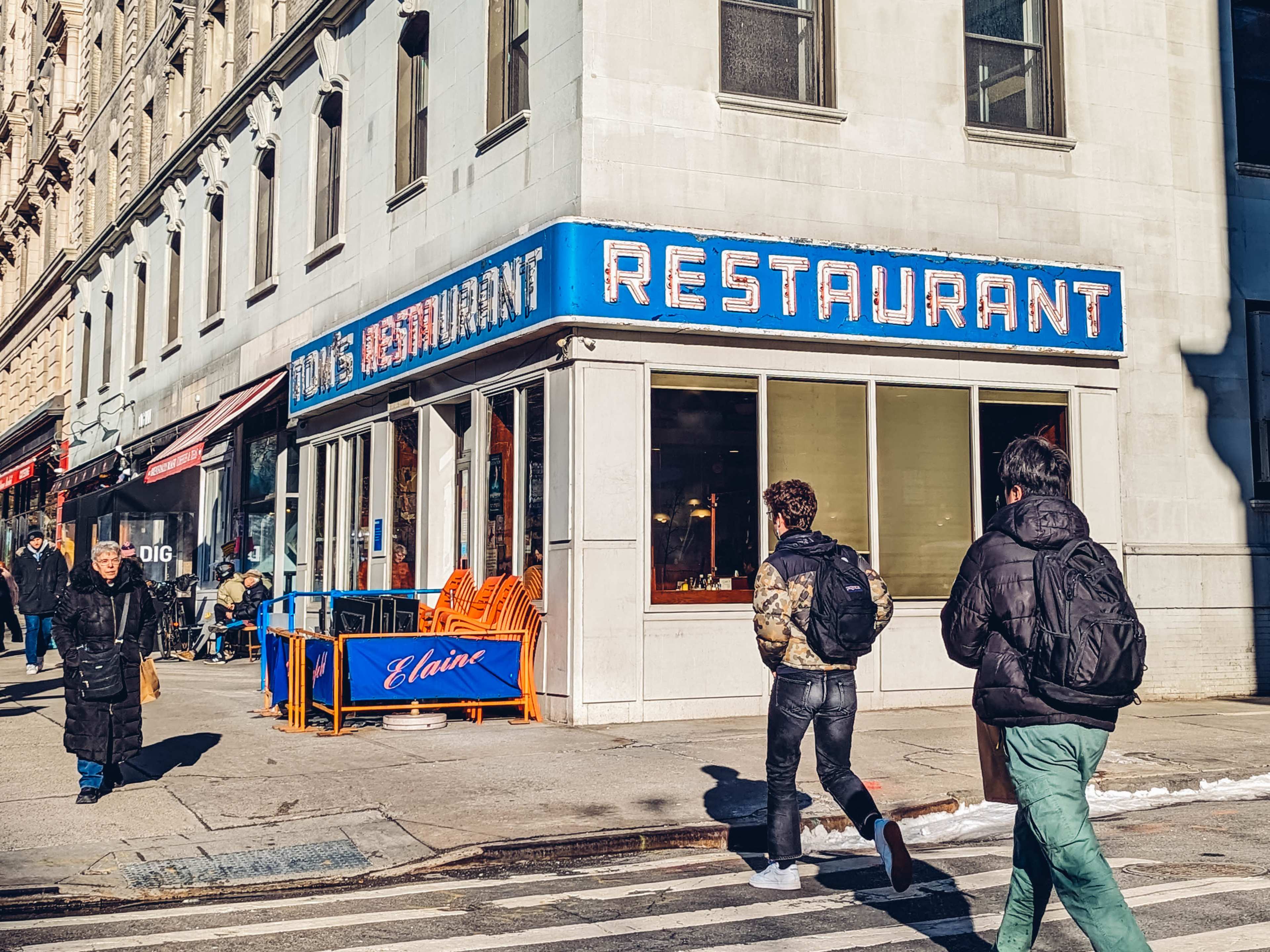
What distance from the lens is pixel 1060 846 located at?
177 inches

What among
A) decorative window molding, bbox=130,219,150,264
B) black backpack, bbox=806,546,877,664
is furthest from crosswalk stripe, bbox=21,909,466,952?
decorative window molding, bbox=130,219,150,264

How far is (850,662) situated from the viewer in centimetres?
656

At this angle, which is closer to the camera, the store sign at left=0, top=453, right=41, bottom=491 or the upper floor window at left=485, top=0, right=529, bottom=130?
the upper floor window at left=485, top=0, right=529, bottom=130

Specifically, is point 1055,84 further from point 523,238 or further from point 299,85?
point 299,85

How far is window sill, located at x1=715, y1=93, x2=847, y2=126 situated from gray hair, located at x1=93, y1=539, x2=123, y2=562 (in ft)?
23.1

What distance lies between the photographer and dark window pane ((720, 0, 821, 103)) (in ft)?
44.3

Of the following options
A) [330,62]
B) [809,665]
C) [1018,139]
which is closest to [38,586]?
[330,62]

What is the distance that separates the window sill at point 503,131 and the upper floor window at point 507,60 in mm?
140

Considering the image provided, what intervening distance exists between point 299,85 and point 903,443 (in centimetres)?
1201

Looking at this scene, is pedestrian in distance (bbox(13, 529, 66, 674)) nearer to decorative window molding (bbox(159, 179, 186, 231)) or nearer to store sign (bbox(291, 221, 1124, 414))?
store sign (bbox(291, 221, 1124, 414))

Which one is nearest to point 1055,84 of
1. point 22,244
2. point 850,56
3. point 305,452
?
point 850,56

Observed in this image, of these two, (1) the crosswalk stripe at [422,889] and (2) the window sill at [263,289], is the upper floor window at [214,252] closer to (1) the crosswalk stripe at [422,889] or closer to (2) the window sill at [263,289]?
(2) the window sill at [263,289]

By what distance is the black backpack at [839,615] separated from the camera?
644cm

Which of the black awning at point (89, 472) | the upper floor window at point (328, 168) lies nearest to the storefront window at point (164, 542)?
the black awning at point (89, 472)
